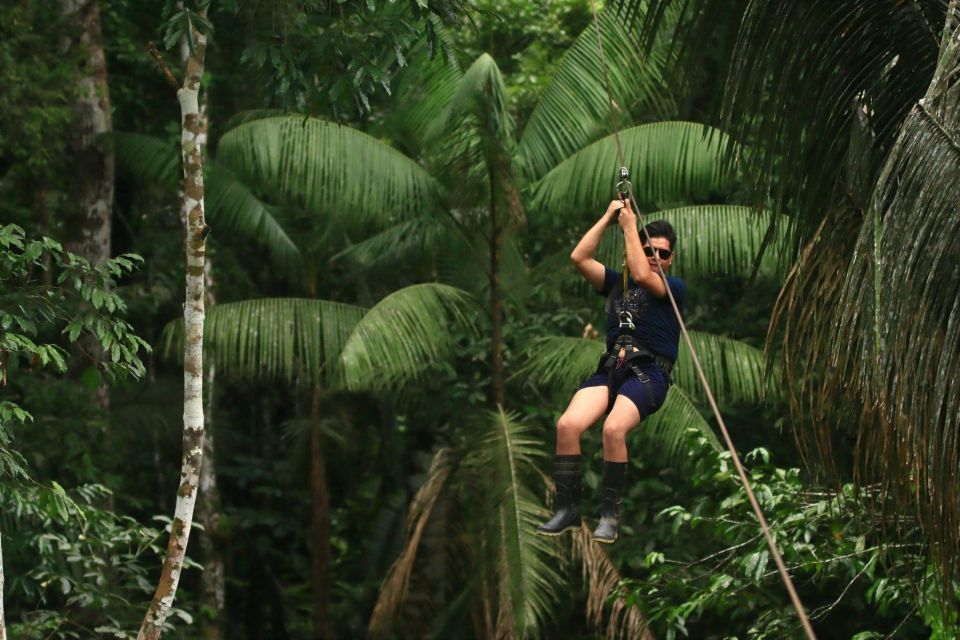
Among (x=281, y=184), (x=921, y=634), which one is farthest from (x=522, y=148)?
(x=921, y=634)

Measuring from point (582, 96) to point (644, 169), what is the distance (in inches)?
29.7

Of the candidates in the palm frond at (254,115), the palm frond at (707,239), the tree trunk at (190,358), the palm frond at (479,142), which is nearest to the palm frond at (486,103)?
the palm frond at (479,142)

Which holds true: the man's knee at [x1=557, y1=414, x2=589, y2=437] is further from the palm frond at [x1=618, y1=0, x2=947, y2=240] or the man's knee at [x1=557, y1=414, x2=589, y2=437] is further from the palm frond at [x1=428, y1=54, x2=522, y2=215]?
the palm frond at [x1=428, y1=54, x2=522, y2=215]

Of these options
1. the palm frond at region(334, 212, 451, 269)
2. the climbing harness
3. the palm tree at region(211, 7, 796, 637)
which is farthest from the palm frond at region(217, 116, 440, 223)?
the climbing harness

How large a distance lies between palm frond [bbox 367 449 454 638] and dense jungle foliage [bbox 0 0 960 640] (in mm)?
29

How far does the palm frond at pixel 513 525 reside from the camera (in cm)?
870

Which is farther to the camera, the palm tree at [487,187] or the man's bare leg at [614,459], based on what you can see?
the palm tree at [487,187]

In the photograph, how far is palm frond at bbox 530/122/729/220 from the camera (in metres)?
9.56

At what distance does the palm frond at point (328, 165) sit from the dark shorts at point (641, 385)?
449 centimetres

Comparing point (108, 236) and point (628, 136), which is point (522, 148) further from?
point (108, 236)

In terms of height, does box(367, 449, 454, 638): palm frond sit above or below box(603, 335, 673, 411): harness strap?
below

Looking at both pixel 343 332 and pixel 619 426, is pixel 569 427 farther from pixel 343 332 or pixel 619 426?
pixel 343 332

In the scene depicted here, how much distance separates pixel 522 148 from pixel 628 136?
791 mm

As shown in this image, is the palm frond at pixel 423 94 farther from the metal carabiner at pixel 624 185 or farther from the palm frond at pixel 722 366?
the metal carabiner at pixel 624 185
